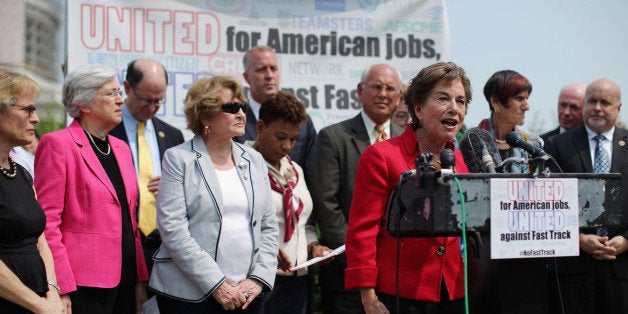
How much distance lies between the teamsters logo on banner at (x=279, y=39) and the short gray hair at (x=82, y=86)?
64.9 inches

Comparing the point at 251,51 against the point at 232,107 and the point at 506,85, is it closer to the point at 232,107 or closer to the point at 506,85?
the point at 232,107

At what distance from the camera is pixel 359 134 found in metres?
5.62

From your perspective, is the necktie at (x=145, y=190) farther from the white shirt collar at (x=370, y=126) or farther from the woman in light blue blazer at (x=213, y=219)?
the white shirt collar at (x=370, y=126)

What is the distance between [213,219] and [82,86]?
3.66ft

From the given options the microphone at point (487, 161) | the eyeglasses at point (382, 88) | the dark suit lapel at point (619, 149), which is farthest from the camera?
the eyeglasses at point (382, 88)

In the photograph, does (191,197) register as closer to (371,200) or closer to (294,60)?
(371,200)

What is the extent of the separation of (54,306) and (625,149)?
404 centimetres

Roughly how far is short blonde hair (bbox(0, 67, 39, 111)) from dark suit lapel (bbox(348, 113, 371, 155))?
231 centimetres

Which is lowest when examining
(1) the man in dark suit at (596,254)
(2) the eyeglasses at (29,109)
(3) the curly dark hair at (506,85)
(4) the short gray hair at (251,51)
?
(1) the man in dark suit at (596,254)

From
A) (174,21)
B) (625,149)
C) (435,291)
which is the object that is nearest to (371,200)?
(435,291)

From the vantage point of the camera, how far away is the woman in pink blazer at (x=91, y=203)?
418cm

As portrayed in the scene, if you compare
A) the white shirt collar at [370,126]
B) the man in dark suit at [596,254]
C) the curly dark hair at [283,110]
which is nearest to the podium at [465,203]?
the curly dark hair at [283,110]

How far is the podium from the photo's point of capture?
289 cm

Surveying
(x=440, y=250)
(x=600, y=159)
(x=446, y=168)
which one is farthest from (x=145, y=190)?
(x=600, y=159)
